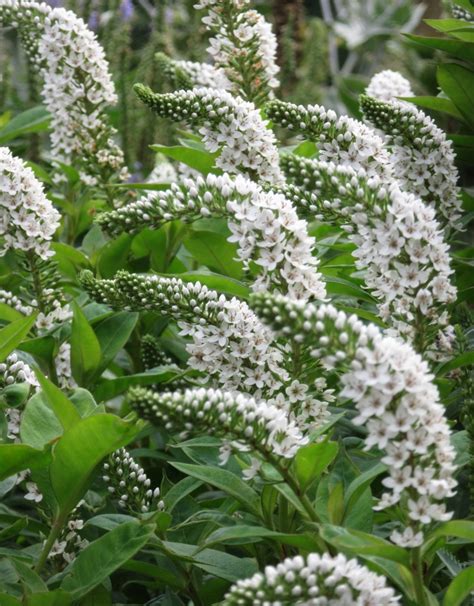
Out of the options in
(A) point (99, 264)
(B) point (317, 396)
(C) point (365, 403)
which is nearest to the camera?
(C) point (365, 403)

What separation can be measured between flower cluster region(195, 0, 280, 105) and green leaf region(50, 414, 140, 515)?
1306mm

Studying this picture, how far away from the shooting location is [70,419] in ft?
5.96

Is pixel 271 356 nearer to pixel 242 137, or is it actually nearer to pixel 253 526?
pixel 253 526

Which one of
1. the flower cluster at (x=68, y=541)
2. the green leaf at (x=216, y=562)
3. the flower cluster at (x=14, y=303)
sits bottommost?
the flower cluster at (x=68, y=541)

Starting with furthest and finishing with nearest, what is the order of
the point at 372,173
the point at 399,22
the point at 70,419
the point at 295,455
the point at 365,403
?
the point at 399,22
the point at 372,173
the point at 70,419
the point at 295,455
the point at 365,403

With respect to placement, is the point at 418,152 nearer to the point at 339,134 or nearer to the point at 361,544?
the point at 339,134

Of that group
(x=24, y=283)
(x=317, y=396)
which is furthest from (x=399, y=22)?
(x=317, y=396)

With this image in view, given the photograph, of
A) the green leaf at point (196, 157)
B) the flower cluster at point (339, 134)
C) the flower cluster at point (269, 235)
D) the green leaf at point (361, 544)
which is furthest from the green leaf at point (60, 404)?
the green leaf at point (196, 157)

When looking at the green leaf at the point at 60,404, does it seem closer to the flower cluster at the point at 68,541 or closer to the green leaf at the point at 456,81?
the flower cluster at the point at 68,541

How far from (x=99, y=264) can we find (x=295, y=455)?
1.15 meters

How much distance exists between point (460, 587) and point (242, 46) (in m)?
1.65

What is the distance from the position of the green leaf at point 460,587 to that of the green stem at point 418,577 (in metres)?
0.04

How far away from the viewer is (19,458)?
1811 mm

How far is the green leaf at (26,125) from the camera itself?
10.6 feet
